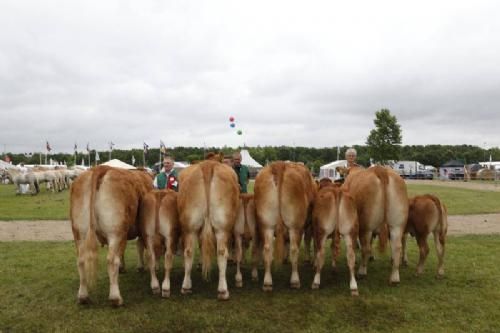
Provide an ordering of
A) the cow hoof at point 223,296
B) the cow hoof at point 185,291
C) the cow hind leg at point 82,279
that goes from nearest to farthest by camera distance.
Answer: the cow hind leg at point 82,279 < the cow hoof at point 223,296 < the cow hoof at point 185,291

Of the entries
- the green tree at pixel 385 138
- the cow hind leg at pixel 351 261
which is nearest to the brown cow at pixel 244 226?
the cow hind leg at pixel 351 261

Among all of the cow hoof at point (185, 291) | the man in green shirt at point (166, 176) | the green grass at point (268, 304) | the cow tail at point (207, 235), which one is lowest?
the green grass at point (268, 304)

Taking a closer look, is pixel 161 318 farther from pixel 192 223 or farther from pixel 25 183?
pixel 25 183

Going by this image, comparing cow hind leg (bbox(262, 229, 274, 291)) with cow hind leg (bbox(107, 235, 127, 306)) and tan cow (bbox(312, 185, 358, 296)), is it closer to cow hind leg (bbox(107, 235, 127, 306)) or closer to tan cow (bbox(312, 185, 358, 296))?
tan cow (bbox(312, 185, 358, 296))

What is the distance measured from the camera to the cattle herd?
5.85m

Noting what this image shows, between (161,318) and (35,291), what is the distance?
268 centimetres

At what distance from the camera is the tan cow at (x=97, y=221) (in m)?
5.77

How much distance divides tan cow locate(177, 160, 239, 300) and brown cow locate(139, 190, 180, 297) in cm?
21

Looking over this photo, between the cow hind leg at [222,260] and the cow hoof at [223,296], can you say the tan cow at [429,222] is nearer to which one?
the cow hind leg at [222,260]

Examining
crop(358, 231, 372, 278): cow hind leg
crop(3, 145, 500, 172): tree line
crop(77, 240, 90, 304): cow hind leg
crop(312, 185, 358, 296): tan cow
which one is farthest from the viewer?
crop(3, 145, 500, 172): tree line

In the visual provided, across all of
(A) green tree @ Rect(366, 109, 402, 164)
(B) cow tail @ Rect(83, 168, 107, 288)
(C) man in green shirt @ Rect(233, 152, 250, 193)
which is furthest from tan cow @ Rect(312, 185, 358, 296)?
(A) green tree @ Rect(366, 109, 402, 164)

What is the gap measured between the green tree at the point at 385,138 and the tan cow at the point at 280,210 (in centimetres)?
4493

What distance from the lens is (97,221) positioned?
5840 millimetres

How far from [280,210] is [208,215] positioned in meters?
1.20
